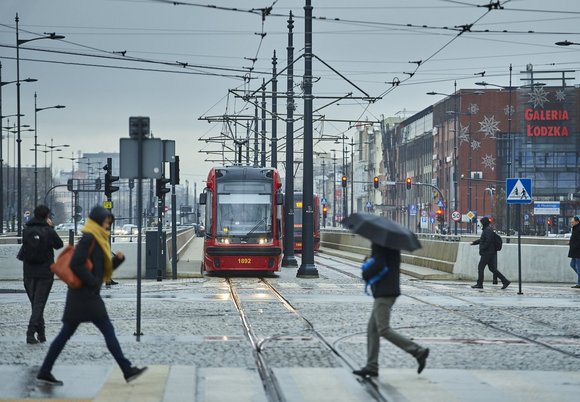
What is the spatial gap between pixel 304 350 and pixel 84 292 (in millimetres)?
4048

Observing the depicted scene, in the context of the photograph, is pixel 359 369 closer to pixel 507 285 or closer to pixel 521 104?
pixel 507 285

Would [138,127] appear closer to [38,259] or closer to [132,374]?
[38,259]

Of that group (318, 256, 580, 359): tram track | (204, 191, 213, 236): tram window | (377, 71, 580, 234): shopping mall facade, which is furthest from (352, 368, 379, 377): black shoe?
(377, 71, 580, 234): shopping mall facade

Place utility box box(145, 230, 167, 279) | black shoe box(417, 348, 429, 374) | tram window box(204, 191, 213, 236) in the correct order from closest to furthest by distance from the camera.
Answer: black shoe box(417, 348, 429, 374) → utility box box(145, 230, 167, 279) → tram window box(204, 191, 213, 236)

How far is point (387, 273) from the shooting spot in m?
11.9

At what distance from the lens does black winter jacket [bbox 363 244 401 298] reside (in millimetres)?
11742

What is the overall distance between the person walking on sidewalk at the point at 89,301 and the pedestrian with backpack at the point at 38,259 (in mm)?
3592

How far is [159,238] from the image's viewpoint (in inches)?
1249

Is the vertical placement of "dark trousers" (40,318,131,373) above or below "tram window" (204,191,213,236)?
below

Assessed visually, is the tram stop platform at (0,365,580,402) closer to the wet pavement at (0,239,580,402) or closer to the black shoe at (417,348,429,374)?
the wet pavement at (0,239,580,402)

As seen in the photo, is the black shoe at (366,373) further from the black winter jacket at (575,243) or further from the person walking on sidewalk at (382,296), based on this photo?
the black winter jacket at (575,243)

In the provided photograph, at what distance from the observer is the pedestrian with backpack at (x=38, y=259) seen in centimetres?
1500

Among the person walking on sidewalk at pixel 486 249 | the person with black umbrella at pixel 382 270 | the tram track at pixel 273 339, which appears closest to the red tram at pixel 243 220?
the person walking on sidewalk at pixel 486 249

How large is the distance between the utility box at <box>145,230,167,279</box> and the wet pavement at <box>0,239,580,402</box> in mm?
5681
